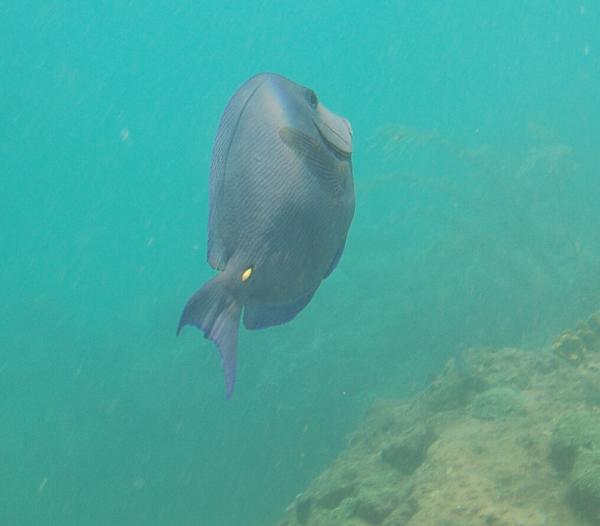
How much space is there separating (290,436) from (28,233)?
89.4 meters

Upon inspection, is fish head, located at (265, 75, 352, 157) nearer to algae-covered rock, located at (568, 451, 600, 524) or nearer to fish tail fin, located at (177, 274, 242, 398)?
fish tail fin, located at (177, 274, 242, 398)

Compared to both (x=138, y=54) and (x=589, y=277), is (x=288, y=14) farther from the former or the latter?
(x=589, y=277)

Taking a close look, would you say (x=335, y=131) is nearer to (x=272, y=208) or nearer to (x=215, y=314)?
(x=272, y=208)

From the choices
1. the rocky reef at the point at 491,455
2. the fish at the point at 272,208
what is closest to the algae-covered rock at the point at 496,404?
the rocky reef at the point at 491,455

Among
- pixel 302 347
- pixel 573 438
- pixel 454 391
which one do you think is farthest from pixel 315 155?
pixel 302 347

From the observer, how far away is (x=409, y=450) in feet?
21.0

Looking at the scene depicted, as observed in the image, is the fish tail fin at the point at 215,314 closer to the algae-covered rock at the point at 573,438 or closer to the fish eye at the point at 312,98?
the fish eye at the point at 312,98

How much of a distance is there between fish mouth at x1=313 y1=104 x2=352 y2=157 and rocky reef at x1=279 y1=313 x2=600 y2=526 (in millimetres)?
4294

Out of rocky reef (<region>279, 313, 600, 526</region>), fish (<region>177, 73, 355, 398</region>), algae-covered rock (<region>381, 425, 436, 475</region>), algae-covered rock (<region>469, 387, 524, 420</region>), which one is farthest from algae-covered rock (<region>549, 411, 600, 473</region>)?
fish (<region>177, 73, 355, 398</region>)

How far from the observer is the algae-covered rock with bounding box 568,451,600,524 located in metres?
4.10

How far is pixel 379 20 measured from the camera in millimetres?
121875

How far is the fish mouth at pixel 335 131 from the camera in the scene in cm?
88

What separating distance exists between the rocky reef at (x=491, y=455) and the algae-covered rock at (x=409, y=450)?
1cm

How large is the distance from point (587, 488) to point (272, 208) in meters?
4.35
